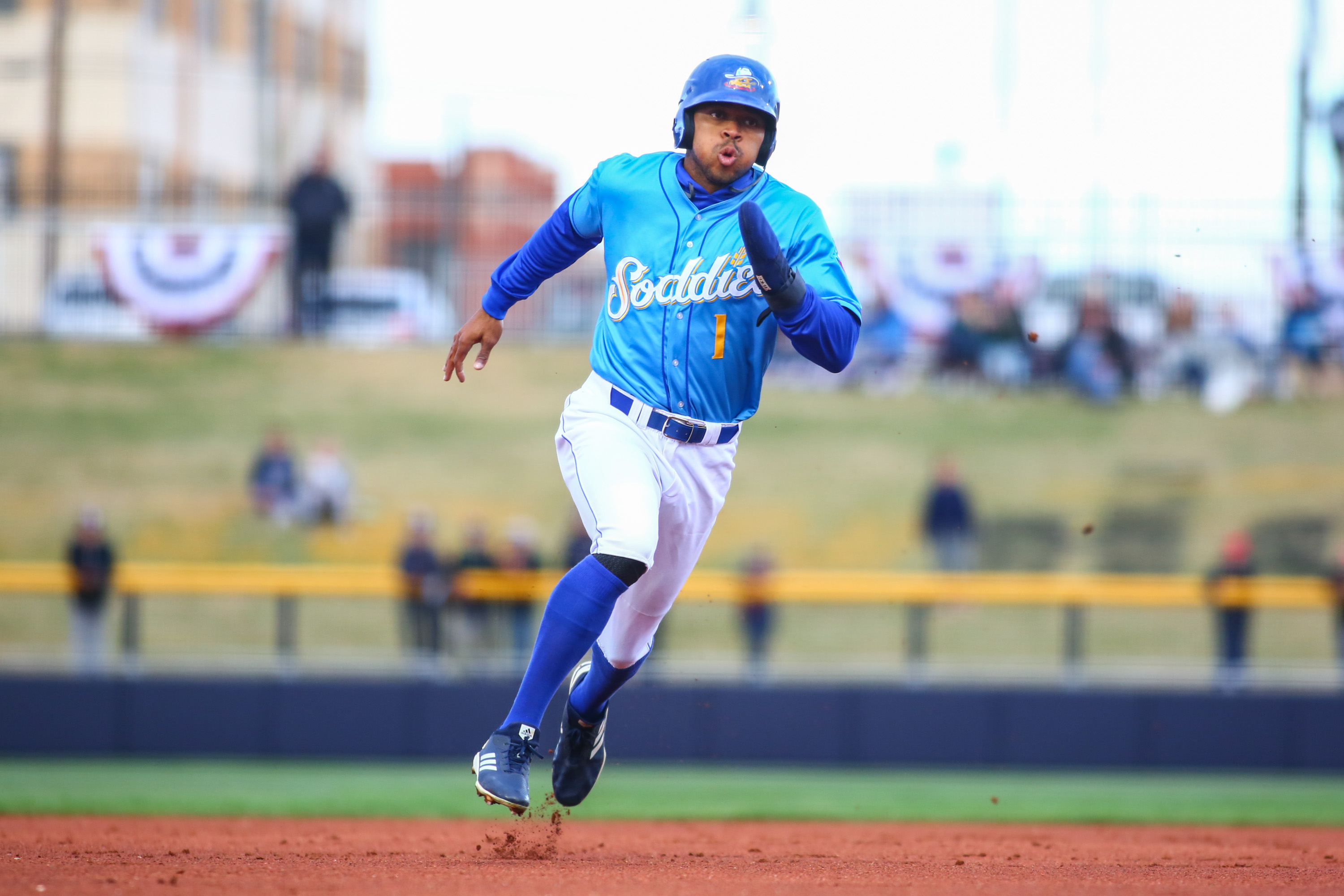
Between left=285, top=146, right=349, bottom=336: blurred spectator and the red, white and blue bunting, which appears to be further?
the red, white and blue bunting

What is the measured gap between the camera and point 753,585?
13.3m

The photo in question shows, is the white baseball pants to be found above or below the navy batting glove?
below

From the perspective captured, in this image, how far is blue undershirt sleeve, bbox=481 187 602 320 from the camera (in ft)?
17.2

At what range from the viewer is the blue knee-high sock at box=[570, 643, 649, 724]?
5328 mm

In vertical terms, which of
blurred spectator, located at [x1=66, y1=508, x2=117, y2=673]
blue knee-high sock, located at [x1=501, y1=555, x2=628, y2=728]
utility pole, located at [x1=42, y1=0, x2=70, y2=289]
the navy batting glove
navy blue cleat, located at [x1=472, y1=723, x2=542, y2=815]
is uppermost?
utility pole, located at [x1=42, y1=0, x2=70, y2=289]

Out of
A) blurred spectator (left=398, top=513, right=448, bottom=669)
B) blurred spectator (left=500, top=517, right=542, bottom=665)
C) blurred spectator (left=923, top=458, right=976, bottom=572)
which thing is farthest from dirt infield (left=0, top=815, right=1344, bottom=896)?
blurred spectator (left=923, top=458, right=976, bottom=572)

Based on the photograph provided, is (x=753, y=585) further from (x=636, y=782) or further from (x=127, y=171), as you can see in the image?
(x=127, y=171)

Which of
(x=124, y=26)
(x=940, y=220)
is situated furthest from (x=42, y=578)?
(x=124, y=26)

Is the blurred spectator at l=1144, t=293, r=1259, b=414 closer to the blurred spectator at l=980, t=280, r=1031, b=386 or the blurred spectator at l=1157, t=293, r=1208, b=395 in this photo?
the blurred spectator at l=1157, t=293, r=1208, b=395

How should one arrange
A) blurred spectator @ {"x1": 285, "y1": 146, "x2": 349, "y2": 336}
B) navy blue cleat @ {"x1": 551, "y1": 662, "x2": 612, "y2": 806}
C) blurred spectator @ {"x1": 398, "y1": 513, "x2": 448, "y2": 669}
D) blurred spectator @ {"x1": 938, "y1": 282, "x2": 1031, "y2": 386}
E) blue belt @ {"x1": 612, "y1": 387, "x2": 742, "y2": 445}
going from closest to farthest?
blue belt @ {"x1": 612, "y1": 387, "x2": 742, "y2": 445} → navy blue cleat @ {"x1": 551, "y1": 662, "x2": 612, "y2": 806} → blurred spectator @ {"x1": 398, "y1": 513, "x2": 448, "y2": 669} → blurred spectator @ {"x1": 938, "y1": 282, "x2": 1031, "y2": 386} → blurred spectator @ {"x1": 285, "y1": 146, "x2": 349, "y2": 336}

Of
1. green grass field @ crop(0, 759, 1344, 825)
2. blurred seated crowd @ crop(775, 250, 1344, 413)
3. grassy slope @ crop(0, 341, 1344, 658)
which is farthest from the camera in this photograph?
grassy slope @ crop(0, 341, 1344, 658)

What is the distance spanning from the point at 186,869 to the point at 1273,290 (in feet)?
56.6

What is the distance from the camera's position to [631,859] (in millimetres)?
5445

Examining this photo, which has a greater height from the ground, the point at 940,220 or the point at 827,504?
the point at 940,220
